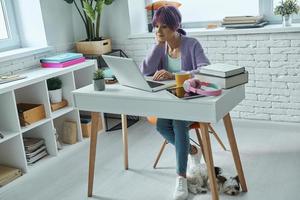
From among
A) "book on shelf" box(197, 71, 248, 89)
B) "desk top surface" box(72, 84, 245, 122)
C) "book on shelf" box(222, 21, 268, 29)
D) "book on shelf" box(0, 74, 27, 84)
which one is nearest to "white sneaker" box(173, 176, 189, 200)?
"desk top surface" box(72, 84, 245, 122)

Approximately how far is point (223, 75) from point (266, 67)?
1.45 m

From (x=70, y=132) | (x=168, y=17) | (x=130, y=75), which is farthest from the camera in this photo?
(x=70, y=132)

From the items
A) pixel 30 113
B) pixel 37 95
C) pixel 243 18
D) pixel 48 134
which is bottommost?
pixel 48 134

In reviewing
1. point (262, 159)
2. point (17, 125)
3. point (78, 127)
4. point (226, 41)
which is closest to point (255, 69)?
point (226, 41)

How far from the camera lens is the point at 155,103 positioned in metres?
2.34

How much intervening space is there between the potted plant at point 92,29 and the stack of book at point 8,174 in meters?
1.36

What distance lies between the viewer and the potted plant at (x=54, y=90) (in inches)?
142

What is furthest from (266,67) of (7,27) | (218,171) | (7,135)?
(7,27)

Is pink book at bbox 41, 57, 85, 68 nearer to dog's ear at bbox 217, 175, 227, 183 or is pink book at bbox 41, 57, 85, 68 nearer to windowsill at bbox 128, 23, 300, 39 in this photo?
windowsill at bbox 128, 23, 300, 39

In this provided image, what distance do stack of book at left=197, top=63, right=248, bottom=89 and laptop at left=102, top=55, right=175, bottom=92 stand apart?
0.74 ft

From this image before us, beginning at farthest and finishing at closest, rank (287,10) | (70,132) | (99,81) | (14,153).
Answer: (70,132)
(287,10)
(14,153)
(99,81)

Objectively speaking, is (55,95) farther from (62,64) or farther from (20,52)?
(20,52)

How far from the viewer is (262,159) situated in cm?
313

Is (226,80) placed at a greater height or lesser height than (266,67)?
greater
